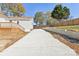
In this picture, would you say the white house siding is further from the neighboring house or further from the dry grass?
the dry grass

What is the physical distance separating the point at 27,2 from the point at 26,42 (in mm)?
693

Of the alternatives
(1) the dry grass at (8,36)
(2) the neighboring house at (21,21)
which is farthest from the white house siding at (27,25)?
(1) the dry grass at (8,36)

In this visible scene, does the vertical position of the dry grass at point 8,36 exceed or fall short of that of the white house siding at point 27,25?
it falls short

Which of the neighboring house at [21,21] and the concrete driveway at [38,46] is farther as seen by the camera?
the neighboring house at [21,21]

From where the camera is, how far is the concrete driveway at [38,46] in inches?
179

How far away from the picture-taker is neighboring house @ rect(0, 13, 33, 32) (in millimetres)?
4769

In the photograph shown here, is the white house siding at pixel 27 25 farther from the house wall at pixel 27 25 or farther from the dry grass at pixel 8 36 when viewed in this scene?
the dry grass at pixel 8 36

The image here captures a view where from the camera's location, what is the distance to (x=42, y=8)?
4.70 m

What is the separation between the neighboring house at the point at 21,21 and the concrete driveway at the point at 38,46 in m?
0.13

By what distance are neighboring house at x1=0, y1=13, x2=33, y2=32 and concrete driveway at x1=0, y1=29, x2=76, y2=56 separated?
5.0 inches

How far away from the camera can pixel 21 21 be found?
483 cm

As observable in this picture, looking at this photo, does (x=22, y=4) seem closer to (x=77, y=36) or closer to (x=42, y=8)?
(x=42, y=8)

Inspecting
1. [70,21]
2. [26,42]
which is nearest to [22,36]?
[26,42]

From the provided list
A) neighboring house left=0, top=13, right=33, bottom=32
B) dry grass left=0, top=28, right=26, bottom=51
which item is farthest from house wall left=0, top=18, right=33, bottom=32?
dry grass left=0, top=28, right=26, bottom=51
